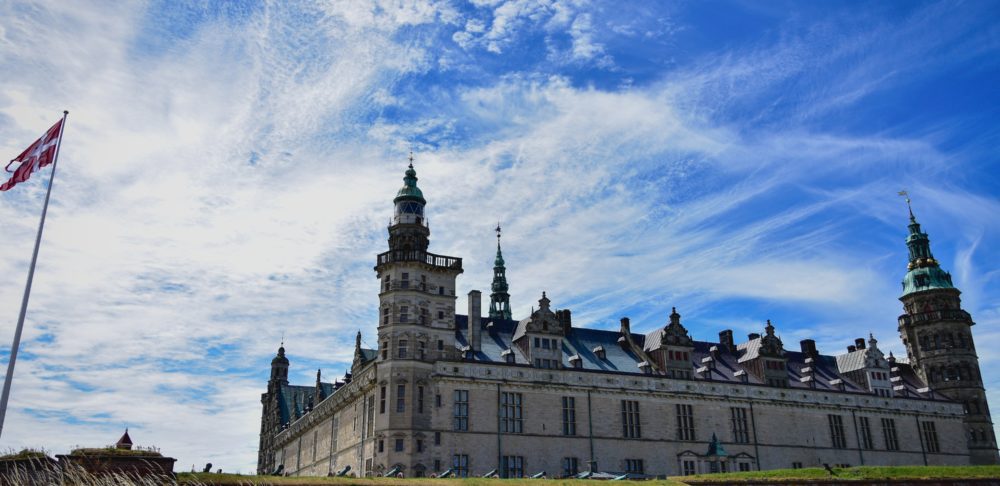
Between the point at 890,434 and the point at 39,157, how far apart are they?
76408 mm

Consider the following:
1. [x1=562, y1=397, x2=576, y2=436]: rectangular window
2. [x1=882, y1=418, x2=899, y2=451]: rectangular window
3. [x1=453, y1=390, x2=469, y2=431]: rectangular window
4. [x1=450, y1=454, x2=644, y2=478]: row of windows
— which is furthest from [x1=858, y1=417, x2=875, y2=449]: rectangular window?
[x1=453, y1=390, x2=469, y2=431]: rectangular window

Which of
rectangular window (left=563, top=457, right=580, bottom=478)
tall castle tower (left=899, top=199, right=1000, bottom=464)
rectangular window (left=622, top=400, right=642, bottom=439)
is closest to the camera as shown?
rectangular window (left=563, top=457, right=580, bottom=478)

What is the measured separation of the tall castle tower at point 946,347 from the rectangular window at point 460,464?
181 ft

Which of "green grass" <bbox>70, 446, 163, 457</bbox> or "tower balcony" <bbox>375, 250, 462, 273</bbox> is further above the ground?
"tower balcony" <bbox>375, 250, 462, 273</bbox>

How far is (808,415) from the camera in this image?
242ft

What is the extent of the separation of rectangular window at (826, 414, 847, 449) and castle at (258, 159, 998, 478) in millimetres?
134

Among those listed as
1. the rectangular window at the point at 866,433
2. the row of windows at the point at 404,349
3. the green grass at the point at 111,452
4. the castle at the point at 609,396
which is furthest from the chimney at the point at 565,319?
the green grass at the point at 111,452

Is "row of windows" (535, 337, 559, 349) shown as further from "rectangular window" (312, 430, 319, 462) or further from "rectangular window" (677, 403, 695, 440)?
"rectangular window" (312, 430, 319, 462)

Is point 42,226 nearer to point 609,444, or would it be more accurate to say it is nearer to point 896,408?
point 609,444

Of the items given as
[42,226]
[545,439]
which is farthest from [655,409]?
[42,226]

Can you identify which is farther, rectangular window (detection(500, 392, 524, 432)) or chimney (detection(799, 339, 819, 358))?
chimney (detection(799, 339, 819, 358))

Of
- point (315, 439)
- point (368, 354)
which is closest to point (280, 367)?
point (315, 439)

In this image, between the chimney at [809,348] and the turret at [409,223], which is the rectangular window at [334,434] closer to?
the turret at [409,223]

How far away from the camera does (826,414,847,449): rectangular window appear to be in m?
74.1
